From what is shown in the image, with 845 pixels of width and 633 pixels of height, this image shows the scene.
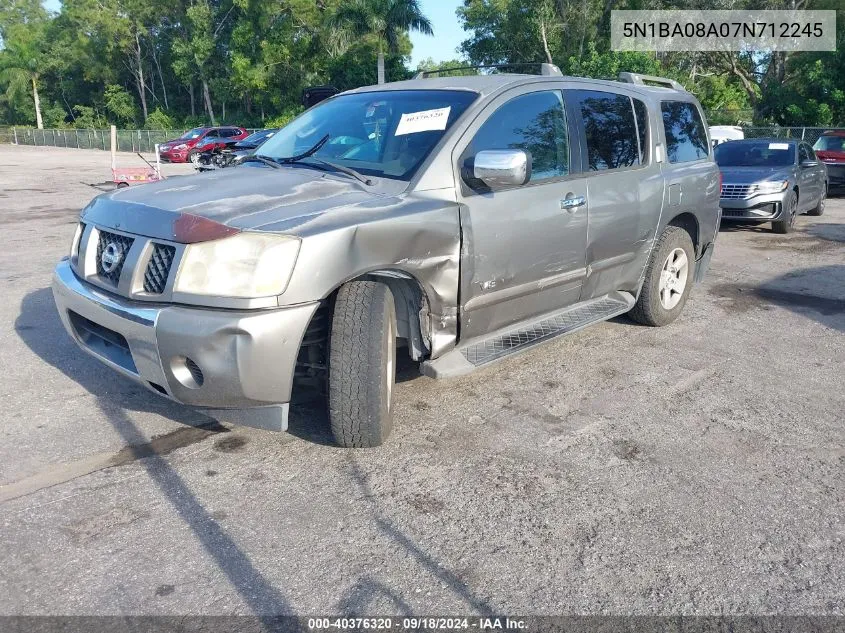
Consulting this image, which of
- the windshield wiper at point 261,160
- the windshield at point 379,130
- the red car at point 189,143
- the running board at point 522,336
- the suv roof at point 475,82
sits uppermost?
the red car at point 189,143

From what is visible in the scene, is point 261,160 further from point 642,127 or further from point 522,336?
point 642,127

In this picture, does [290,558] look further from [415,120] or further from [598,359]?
[598,359]

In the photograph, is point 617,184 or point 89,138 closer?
point 617,184

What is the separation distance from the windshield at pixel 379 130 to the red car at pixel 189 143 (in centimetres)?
3094

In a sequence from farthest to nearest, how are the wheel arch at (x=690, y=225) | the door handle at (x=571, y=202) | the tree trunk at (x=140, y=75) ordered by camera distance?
the tree trunk at (x=140, y=75) < the wheel arch at (x=690, y=225) < the door handle at (x=571, y=202)

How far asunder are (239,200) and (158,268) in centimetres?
51

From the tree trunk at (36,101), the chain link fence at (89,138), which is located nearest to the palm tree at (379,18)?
the chain link fence at (89,138)

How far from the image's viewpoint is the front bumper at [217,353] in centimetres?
308

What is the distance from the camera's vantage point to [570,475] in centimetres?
349

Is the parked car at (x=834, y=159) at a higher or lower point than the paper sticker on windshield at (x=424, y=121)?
lower

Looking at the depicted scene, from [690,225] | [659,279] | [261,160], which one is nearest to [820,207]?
[690,225]

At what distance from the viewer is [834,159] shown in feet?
57.2

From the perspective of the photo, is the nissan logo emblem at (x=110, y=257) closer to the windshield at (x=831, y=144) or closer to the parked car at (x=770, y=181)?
the parked car at (x=770, y=181)

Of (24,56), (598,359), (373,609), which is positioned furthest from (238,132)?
(24,56)
